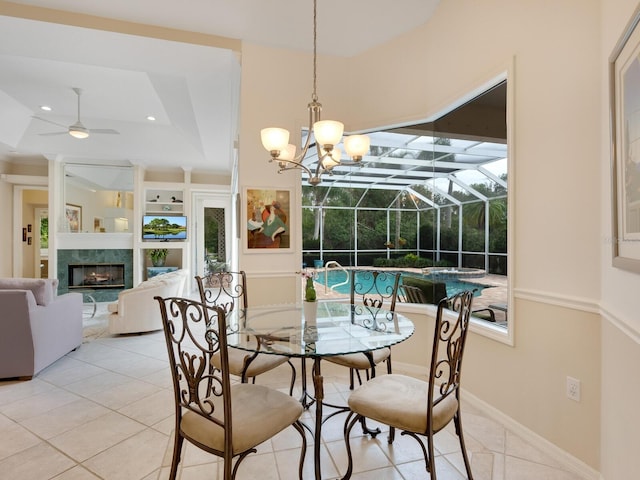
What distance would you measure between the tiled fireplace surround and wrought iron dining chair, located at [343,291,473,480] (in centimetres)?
697

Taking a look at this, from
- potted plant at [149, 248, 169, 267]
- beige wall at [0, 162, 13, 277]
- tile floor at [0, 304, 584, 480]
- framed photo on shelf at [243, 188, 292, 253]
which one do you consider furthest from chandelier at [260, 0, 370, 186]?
beige wall at [0, 162, 13, 277]

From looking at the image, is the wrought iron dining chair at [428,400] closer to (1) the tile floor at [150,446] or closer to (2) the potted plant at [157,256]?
(1) the tile floor at [150,446]

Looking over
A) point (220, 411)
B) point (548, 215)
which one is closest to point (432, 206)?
point (548, 215)

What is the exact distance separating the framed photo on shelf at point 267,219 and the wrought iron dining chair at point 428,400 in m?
1.80

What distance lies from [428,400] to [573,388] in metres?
1.01

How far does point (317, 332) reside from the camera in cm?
197

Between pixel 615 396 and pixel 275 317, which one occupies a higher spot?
pixel 275 317

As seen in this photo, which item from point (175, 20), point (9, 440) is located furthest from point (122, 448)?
point (175, 20)

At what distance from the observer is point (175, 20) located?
2898 millimetres

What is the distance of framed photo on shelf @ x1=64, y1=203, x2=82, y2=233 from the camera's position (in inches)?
273

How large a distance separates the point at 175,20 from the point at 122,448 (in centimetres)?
333

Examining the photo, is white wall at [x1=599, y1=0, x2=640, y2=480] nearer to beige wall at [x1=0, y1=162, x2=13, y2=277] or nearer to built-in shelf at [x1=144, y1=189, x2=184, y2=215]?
built-in shelf at [x1=144, y1=189, x2=184, y2=215]

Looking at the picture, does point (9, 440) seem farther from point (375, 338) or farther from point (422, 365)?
point (422, 365)

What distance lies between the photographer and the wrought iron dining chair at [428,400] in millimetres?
1501
